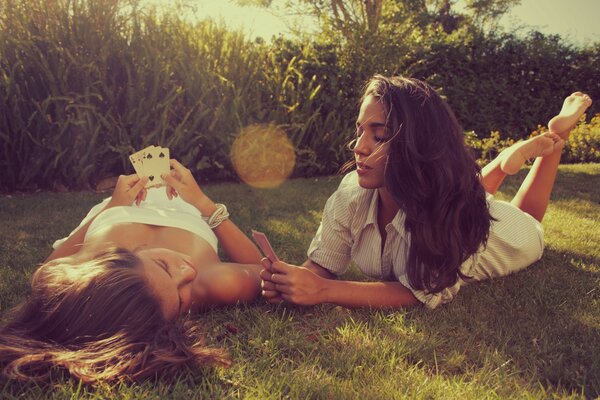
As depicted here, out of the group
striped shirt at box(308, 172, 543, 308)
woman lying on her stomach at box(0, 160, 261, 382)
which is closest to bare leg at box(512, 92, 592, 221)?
striped shirt at box(308, 172, 543, 308)

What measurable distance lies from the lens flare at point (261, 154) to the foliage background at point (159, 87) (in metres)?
0.13

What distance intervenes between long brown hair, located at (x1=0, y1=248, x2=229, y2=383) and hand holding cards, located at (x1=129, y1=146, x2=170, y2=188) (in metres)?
0.97

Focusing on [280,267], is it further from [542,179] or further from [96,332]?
[542,179]

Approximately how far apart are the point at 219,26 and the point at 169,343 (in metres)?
6.13

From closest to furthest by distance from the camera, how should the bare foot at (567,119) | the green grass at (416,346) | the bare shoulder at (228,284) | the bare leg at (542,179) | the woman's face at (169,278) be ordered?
the green grass at (416,346)
the woman's face at (169,278)
the bare shoulder at (228,284)
the bare foot at (567,119)
the bare leg at (542,179)

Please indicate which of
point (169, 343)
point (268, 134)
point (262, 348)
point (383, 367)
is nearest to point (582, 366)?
point (383, 367)

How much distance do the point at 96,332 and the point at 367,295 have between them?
123 cm

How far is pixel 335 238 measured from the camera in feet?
9.48

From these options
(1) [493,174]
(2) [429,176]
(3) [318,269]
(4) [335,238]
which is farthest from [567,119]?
(3) [318,269]

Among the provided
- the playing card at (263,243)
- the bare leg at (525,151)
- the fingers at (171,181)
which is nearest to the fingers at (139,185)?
the fingers at (171,181)

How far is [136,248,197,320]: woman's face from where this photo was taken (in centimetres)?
210

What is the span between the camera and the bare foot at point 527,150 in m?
3.45

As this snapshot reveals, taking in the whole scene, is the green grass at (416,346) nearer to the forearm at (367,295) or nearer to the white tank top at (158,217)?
the forearm at (367,295)

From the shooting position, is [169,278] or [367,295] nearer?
[169,278]
